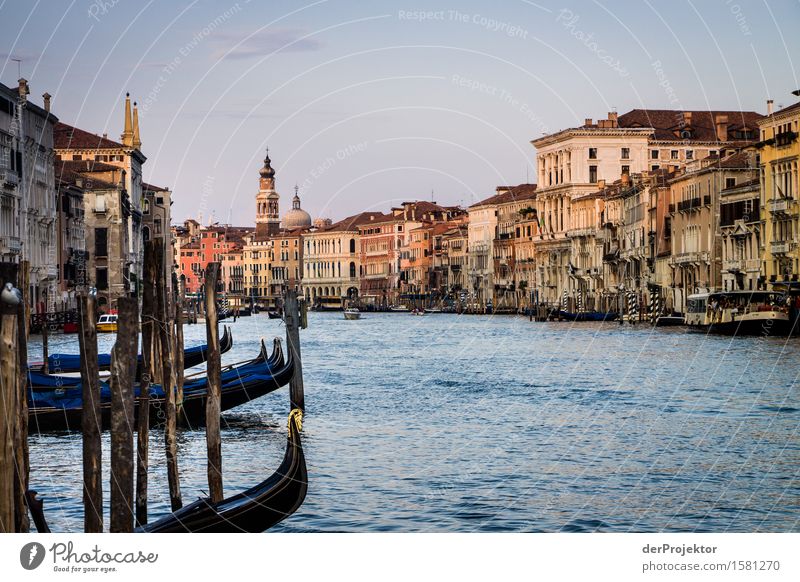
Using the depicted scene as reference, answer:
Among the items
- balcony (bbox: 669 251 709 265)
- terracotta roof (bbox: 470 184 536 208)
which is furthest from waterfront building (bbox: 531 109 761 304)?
balcony (bbox: 669 251 709 265)

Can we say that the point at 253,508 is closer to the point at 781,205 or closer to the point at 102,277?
the point at 781,205

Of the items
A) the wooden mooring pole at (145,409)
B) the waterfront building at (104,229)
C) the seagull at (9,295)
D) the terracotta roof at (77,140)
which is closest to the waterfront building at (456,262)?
the terracotta roof at (77,140)

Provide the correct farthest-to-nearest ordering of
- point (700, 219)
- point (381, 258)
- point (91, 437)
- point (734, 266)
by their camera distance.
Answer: point (381, 258) < point (700, 219) < point (734, 266) < point (91, 437)

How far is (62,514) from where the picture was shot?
10812mm

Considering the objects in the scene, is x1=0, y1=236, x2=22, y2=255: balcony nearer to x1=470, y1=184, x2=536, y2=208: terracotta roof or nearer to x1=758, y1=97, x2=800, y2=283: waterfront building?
x1=758, y1=97, x2=800, y2=283: waterfront building

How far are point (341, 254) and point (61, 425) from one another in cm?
9368

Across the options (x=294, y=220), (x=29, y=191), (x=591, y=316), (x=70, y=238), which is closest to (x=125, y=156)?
(x=70, y=238)

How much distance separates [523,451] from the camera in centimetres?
1399

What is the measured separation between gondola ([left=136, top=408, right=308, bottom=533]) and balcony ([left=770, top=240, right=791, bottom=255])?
27.7m

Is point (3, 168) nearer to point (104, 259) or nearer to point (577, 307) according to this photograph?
point (104, 259)

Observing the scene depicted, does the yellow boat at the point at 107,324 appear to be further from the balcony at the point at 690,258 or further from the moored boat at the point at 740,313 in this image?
the balcony at the point at 690,258

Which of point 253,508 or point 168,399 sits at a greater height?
point 168,399

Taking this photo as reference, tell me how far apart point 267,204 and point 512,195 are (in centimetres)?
5305
